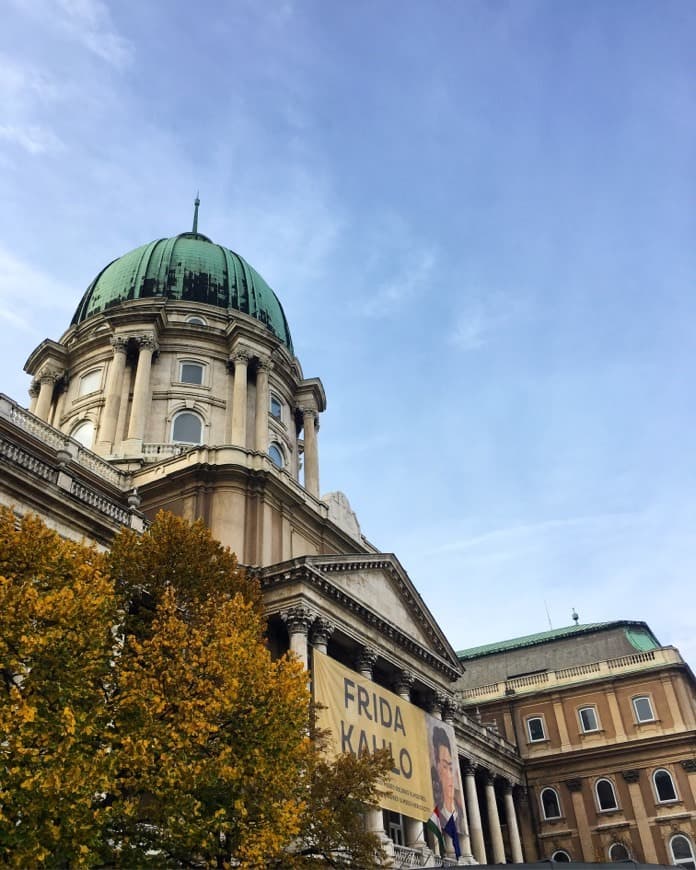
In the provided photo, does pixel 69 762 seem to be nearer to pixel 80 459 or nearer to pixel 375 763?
pixel 375 763

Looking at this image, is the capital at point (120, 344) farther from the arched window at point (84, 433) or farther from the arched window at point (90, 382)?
the arched window at point (84, 433)

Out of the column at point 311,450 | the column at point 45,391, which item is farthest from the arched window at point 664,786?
the column at point 45,391

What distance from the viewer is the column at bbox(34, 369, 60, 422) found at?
158ft

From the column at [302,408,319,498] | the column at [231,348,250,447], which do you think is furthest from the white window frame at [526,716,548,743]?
the column at [231,348,250,447]

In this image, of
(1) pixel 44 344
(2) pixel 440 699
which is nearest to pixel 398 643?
(2) pixel 440 699

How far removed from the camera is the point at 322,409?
179 ft

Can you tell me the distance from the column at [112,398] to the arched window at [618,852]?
38.5 m

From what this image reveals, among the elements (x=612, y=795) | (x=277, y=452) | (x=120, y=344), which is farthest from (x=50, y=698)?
(x=612, y=795)

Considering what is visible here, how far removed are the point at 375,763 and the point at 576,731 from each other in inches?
1530

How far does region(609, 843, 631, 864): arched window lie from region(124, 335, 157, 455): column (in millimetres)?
37434

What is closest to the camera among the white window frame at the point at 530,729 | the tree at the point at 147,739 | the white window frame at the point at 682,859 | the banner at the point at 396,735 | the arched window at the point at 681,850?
the tree at the point at 147,739

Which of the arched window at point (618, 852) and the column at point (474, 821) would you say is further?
the arched window at point (618, 852)

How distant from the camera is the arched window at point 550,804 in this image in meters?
53.1

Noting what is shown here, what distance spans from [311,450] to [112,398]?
505 inches
